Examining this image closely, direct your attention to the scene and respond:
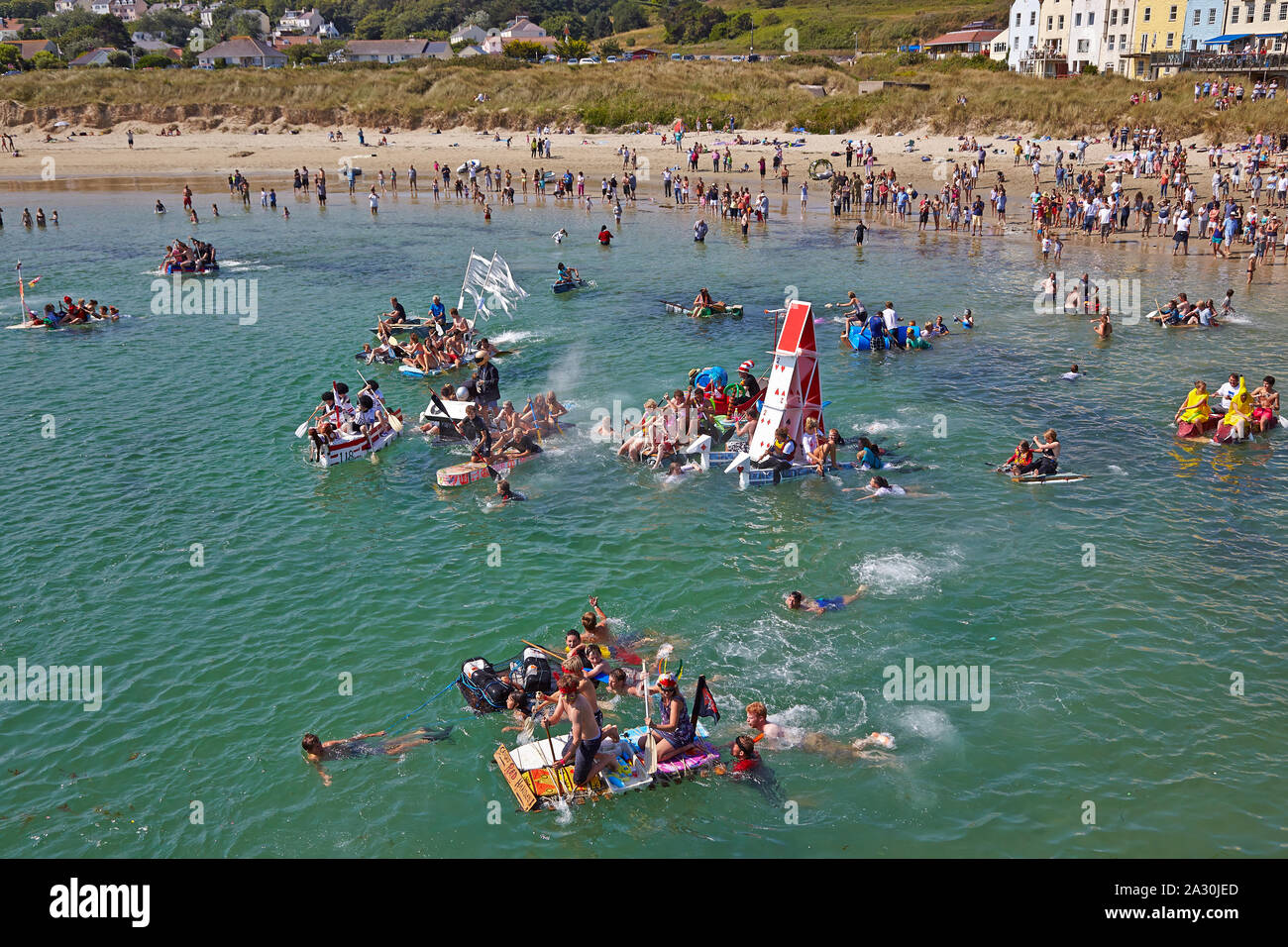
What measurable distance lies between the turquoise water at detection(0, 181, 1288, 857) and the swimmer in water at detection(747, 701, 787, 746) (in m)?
0.48

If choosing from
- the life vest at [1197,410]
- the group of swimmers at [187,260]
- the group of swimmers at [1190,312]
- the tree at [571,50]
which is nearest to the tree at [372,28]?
the tree at [571,50]

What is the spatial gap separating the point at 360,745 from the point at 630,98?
85239 millimetres

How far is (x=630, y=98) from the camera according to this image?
9119cm

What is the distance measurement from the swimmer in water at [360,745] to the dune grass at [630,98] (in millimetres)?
66192

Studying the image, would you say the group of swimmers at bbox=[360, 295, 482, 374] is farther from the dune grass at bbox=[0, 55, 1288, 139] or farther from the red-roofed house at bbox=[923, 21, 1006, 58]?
the red-roofed house at bbox=[923, 21, 1006, 58]

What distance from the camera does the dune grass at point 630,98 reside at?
2734 inches

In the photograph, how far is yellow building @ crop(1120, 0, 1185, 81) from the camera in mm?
83250

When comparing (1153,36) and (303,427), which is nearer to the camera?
(303,427)

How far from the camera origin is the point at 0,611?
2022 cm

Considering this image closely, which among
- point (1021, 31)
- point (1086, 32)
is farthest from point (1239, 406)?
point (1021, 31)

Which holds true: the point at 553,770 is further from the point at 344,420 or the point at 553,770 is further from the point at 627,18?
the point at 627,18
